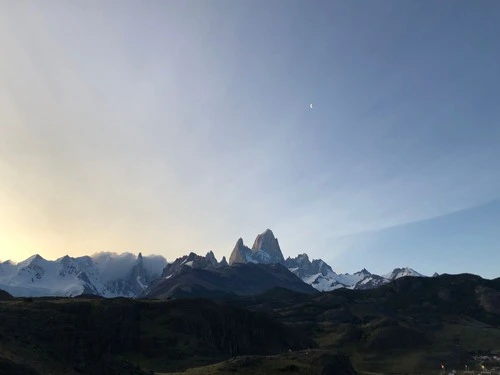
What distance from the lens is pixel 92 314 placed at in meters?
197

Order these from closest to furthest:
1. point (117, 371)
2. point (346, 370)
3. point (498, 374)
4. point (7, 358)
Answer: point (7, 358)
point (117, 371)
point (346, 370)
point (498, 374)

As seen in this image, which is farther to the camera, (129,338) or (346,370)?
(129,338)

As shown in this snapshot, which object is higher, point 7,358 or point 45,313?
point 45,313

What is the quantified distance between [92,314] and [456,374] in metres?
153

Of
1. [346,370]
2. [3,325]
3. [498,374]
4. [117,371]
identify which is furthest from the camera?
[498,374]

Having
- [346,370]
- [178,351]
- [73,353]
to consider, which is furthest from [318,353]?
[73,353]

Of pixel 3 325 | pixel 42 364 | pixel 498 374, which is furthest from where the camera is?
pixel 498 374

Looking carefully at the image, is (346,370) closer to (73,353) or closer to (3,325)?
(73,353)

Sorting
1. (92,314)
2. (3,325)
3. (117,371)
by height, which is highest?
(92,314)

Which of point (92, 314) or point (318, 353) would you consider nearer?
point (318, 353)

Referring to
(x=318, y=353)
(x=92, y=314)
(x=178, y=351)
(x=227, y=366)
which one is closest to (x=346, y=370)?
(x=318, y=353)

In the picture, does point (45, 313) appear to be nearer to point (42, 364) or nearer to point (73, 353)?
point (73, 353)

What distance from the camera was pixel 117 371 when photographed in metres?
111

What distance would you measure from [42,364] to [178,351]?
10316cm
